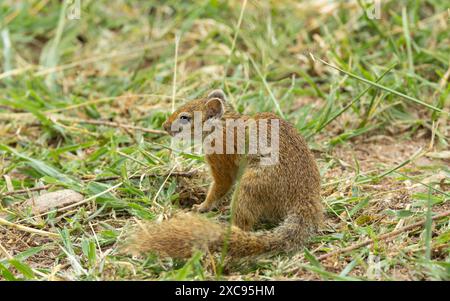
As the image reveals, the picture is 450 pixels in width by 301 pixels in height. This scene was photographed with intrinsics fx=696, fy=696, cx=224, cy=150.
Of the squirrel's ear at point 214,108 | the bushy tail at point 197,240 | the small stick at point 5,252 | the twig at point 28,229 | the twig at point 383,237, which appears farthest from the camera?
the squirrel's ear at point 214,108

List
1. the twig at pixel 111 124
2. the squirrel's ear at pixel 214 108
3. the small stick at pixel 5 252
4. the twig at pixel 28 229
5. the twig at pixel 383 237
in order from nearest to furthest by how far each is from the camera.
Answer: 1. the twig at pixel 383 237
2. the small stick at pixel 5 252
3. the twig at pixel 28 229
4. the squirrel's ear at pixel 214 108
5. the twig at pixel 111 124

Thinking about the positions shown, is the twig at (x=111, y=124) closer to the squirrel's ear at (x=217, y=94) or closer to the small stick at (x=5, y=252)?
the squirrel's ear at (x=217, y=94)

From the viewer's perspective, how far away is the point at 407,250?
11.2 ft

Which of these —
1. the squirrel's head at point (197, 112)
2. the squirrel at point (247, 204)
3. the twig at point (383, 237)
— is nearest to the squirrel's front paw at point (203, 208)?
the squirrel at point (247, 204)

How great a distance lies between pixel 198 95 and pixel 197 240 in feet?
8.01

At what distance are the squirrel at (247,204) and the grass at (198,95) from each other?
11 cm

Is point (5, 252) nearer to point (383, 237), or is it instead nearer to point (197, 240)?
point (197, 240)

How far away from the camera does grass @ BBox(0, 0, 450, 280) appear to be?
11.5 ft

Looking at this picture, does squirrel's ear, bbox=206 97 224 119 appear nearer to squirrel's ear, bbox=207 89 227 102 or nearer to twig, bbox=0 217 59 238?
squirrel's ear, bbox=207 89 227 102

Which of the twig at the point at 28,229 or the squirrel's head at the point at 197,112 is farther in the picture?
the squirrel's head at the point at 197,112

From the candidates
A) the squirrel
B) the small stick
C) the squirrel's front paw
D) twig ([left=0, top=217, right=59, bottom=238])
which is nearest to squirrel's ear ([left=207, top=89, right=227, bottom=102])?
the squirrel

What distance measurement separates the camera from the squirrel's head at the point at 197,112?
13.8 ft

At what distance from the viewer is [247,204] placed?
146 inches
